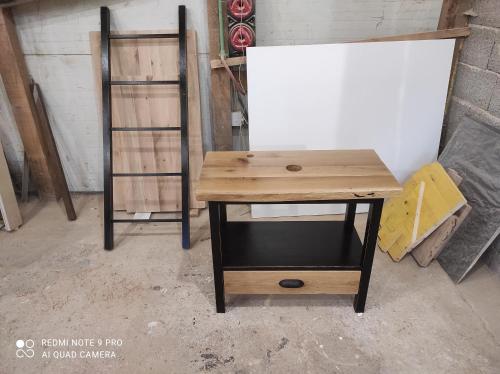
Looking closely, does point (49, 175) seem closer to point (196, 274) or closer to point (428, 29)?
point (196, 274)

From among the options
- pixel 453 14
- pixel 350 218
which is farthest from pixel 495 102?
pixel 350 218

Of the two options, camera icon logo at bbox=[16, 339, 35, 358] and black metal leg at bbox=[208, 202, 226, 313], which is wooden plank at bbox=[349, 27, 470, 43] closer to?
black metal leg at bbox=[208, 202, 226, 313]

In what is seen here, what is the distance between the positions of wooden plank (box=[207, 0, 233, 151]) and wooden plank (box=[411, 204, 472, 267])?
51.1 inches

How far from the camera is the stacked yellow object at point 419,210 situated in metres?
1.79

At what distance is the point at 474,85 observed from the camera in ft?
6.59

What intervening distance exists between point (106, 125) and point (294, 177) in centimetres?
119

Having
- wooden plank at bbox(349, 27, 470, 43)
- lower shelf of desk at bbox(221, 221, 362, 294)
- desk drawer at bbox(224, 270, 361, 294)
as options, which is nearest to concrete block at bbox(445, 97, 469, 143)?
wooden plank at bbox(349, 27, 470, 43)

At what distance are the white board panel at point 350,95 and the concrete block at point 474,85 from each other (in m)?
0.12

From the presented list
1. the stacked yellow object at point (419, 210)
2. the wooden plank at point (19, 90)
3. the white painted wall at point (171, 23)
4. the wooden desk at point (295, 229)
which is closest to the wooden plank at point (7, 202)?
the wooden plank at point (19, 90)

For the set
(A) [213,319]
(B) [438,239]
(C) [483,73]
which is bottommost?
(A) [213,319]

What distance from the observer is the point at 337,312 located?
64.3 inches

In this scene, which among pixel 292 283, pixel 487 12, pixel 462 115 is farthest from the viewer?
pixel 462 115

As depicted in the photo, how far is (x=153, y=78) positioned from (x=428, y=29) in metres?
1.70

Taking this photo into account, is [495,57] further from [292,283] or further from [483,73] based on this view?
[292,283]
